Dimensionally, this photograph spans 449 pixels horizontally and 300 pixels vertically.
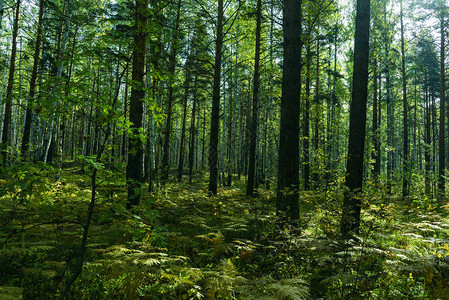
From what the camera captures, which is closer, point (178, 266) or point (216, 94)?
point (178, 266)

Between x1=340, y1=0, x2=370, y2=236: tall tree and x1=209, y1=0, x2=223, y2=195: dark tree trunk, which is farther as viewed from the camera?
x1=209, y1=0, x2=223, y2=195: dark tree trunk

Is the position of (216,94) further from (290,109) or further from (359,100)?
(359,100)

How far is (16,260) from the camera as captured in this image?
3268mm

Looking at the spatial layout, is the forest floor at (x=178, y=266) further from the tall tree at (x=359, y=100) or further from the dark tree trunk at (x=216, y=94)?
the dark tree trunk at (x=216, y=94)

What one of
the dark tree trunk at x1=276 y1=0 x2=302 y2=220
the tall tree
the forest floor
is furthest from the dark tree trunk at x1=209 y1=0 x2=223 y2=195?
the tall tree

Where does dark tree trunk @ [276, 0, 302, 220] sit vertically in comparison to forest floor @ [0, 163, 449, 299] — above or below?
above

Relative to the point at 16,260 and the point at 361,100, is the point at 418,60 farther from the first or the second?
the point at 16,260

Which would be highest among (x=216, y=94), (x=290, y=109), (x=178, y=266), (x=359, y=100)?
(x=216, y=94)

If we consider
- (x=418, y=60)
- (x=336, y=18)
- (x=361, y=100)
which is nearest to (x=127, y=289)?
(x=361, y=100)

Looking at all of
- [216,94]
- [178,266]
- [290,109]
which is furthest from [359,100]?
[216,94]

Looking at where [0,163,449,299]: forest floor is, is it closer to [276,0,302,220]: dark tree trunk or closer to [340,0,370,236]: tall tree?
[276,0,302,220]: dark tree trunk

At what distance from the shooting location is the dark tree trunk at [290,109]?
5.00 meters

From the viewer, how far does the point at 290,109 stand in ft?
16.6

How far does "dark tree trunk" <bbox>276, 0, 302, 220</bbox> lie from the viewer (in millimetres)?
5004
